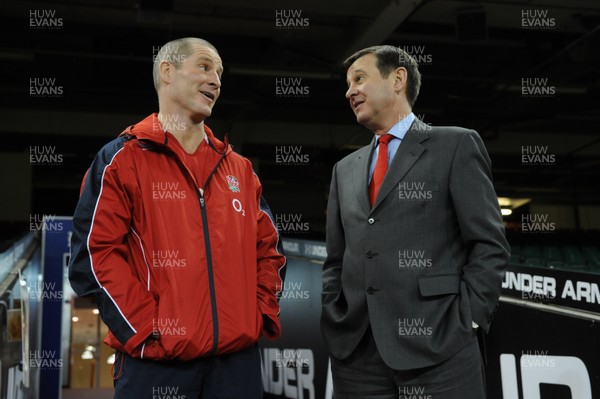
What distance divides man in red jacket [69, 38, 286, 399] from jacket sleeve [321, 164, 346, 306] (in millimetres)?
171

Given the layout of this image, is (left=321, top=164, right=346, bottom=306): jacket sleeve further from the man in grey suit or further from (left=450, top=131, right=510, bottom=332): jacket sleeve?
(left=450, top=131, right=510, bottom=332): jacket sleeve

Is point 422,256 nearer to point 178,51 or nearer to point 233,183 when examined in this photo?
point 233,183

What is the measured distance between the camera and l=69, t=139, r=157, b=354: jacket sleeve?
5.17ft

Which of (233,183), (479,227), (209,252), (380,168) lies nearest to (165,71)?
(233,183)

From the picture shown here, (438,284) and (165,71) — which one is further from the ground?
(165,71)

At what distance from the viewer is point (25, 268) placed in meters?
3.38

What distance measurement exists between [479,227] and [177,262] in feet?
2.62

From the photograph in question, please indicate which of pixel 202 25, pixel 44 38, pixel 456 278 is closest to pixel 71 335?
pixel 44 38

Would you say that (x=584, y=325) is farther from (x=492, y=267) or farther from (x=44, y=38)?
(x=44, y=38)

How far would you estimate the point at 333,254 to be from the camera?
6.63ft

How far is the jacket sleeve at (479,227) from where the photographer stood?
1708 mm

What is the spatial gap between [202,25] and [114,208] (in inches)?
265

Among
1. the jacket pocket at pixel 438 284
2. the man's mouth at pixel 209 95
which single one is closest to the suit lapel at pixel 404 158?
the jacket pocket at pixel 438 284

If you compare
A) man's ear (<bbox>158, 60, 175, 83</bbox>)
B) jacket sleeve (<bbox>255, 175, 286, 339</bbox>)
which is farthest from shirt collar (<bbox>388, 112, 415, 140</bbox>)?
man's ear (<bbox>158, 60, 175, 83</bbox>)
